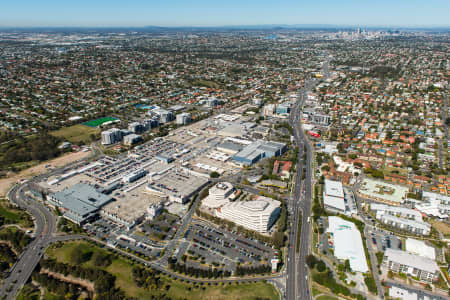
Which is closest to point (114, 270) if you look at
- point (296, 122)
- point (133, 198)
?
point (133, 198)

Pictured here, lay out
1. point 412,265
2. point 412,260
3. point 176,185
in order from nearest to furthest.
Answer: point 412,265, point 412,260, point 176,185

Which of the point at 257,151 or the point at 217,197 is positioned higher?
the point at 257,151

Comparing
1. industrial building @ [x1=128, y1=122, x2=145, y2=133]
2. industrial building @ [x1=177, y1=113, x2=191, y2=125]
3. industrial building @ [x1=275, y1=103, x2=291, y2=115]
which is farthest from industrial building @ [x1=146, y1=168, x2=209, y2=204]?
industrial building @ [x1=275, y1=103, x2=291, y2=115]

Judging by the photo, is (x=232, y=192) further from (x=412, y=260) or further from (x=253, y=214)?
(x=412, y=260)

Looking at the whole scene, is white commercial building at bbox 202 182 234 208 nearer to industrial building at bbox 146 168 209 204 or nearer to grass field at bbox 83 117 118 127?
industrial building at bbox 146 168 209 204

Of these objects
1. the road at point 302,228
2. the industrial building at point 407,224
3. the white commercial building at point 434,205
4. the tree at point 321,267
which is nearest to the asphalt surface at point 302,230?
the road at point 302,228

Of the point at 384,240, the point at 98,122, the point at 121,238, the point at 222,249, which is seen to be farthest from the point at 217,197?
the point at 98,122
